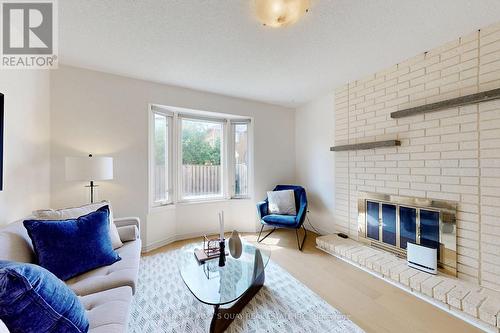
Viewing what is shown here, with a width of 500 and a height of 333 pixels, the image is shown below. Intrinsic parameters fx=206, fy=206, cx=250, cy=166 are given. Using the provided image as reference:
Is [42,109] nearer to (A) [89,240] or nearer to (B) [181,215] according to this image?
(A) [89,240]

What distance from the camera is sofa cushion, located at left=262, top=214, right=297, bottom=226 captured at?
2.96 metres

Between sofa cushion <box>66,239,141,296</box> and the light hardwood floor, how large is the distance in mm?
1374

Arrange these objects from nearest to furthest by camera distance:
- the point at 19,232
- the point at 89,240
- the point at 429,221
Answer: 1. the point at 19,232
2. the point at 89,240
3. the point at 429,221

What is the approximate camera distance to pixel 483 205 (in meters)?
1.82

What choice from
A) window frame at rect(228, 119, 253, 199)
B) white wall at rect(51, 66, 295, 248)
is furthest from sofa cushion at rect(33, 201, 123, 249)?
window frame at rect(228, 119, 253, 199)

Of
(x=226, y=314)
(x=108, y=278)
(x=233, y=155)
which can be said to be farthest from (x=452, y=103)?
(x=108, y=278)

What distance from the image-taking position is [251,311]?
1690 mm

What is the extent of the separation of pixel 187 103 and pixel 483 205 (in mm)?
3572

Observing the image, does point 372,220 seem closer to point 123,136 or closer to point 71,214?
point 71,214

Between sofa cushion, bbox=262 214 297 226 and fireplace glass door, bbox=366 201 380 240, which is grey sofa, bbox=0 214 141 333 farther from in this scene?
fireplace glass door, bbox=366 201 380 240

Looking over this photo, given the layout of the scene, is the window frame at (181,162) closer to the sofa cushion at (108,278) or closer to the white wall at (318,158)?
the white wall at (318,158)

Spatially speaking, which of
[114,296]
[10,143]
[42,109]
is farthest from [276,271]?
[42,109]

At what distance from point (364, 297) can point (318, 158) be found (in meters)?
2.17

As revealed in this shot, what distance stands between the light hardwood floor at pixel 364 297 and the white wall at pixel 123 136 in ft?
2.21
